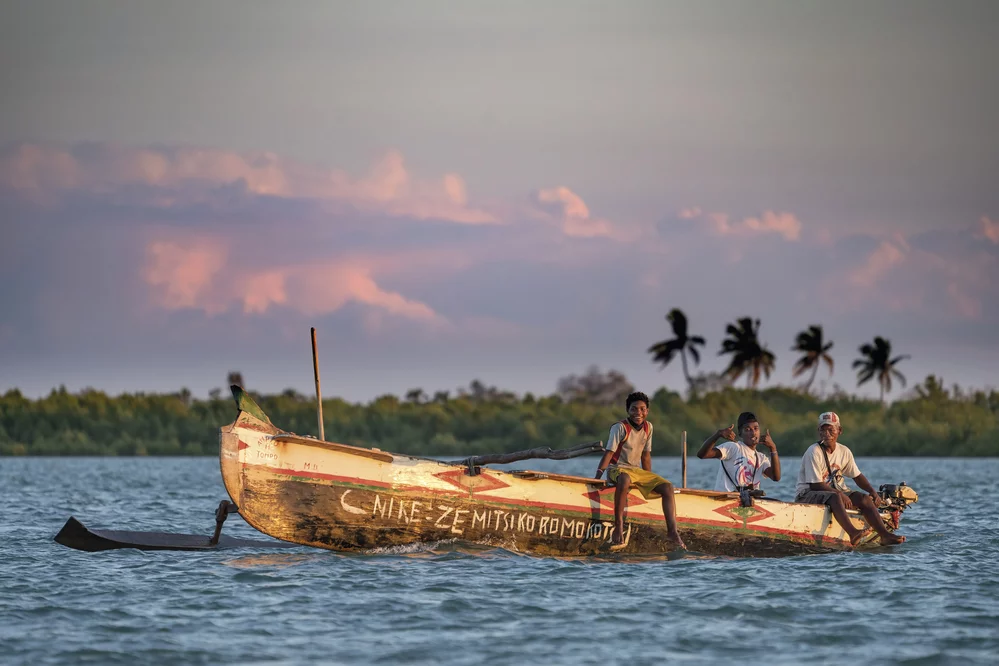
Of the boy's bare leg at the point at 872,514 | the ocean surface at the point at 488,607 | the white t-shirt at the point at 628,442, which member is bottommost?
the ocean surface at the point at 488,607

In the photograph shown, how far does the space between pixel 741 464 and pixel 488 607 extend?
4.71 metres

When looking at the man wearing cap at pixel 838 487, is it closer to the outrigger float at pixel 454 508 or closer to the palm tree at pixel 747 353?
the outrigger float at pixel 454 508

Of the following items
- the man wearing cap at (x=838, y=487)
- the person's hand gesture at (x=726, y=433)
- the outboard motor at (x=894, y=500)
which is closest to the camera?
the person's hand gesture at (x=726, y=433)

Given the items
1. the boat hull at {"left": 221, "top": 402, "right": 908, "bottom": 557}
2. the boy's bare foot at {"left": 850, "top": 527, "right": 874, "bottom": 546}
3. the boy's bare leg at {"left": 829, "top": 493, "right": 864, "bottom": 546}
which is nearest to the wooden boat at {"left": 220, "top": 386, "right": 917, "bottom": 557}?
the boat hull at {"left": 221, "top": 402, "right": 908, "bottom": 557}

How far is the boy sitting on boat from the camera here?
50.9 feet

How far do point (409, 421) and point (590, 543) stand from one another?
2081 inches

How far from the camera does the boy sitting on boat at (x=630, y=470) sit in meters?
15.5

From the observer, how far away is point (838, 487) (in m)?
16.7

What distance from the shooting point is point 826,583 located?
1430cm

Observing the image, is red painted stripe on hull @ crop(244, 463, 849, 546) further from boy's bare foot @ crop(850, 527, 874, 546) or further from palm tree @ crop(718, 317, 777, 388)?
palm tree @ crop(718, 317, 777, 388)

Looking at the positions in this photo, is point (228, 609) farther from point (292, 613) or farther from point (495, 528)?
point (495, 528)

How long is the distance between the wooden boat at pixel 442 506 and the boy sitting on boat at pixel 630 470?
0.17 meters

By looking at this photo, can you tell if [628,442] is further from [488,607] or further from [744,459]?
[488,607]

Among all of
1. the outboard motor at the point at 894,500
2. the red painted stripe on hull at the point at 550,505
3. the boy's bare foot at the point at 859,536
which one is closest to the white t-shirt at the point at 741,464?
the red painted stripe on hull at the point at 550,505
